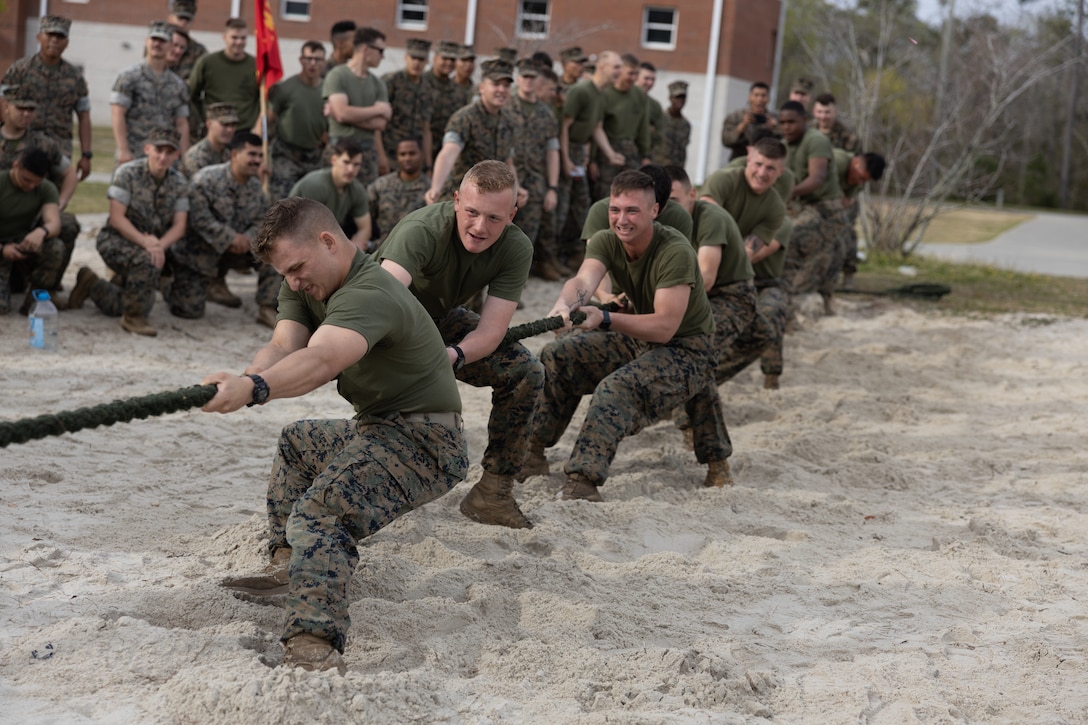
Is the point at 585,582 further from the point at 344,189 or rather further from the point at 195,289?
the point at 195,289

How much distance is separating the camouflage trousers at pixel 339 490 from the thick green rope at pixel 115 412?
538 mm

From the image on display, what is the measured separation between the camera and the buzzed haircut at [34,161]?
7560mm

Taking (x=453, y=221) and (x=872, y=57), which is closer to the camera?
(x=453, y=221)

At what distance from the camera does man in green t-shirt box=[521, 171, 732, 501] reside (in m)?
5.36

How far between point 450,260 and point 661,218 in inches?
67.1

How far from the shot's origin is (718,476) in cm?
588

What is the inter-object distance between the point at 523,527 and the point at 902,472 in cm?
247

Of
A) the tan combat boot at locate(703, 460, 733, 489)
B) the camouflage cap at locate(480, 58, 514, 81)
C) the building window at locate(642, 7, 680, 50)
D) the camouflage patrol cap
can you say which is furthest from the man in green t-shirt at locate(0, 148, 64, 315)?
the building window at locate(642, 7, 680, 50)

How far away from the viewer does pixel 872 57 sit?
2233 cm

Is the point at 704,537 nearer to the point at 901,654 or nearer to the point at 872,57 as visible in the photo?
the point at 901,654

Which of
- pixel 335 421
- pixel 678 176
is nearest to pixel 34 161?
pixel 678 176

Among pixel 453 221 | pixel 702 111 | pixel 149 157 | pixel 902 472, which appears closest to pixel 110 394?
pixel 149 157

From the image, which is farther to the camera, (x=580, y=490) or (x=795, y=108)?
(x=795, y=108)

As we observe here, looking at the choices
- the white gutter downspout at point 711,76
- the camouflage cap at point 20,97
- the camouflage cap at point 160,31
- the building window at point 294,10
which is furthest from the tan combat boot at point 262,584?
the building window at point 294,10
